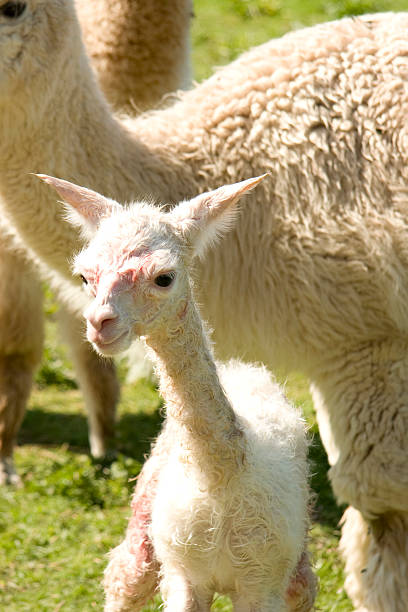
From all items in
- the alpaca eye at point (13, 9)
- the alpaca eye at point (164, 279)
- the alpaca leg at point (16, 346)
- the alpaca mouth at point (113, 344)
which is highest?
the alpaca eye at point (13, 9)

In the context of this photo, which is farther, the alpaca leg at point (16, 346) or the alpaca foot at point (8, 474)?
the alpaca foot at point (8, 474)

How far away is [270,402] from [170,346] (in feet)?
2.14

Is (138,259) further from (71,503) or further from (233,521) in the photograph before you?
(71,503)

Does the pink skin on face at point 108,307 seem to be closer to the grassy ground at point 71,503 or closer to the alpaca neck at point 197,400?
the alpaca neck at point 197,400

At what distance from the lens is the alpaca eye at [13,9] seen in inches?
135

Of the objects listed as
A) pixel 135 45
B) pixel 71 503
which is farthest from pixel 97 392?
pixel 135 45

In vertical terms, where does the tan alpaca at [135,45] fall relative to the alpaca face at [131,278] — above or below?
below

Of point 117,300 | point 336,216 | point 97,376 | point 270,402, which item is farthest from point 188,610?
point 97,376

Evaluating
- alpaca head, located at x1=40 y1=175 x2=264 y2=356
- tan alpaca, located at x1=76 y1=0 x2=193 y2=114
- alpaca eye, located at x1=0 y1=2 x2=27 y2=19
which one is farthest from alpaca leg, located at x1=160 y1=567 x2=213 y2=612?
tan alpaca, located at x1=76 y1=0 x2=193 y2=114

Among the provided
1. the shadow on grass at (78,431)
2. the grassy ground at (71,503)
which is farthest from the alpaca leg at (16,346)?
the shadow on grass at (78,431)

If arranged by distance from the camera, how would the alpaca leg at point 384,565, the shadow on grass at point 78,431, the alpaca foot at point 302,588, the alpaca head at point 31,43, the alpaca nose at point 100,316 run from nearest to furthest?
the alpaca nose at point 100,316 → the alpaca foot at point 302,588 → the alpaca head at point 31,43 → the alpaca leg at point 384,565 → the shadow on grass at point 78,431

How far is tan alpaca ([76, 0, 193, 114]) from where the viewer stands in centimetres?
464

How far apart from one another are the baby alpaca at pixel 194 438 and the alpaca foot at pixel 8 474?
7.69ft

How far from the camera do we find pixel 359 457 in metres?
3.51
